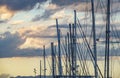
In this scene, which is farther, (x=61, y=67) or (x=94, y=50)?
(x=61, y=67)

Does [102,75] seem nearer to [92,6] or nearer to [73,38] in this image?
[92,6]

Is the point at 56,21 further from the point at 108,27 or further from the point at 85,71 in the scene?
the point at 108,27

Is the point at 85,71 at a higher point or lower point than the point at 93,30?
lower

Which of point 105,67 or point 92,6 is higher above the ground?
point 92,6

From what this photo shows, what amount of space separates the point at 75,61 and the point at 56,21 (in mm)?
9254

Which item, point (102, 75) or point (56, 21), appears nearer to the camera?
point (102, 75)

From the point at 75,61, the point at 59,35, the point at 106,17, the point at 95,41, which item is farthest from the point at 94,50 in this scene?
the point at 59,35

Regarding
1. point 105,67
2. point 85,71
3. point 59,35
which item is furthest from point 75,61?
point 105,67

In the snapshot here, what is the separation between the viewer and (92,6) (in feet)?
200

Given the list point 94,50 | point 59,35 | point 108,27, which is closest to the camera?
point 108,27

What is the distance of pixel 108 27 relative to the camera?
→ 5616 centimetres

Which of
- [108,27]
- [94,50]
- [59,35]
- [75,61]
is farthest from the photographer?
[59,35]

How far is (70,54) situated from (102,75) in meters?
15.9

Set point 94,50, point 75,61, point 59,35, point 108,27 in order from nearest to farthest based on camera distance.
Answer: point 108,27
point 94,50
point 75,61
point 59,35
